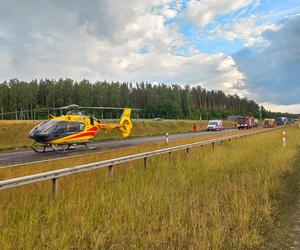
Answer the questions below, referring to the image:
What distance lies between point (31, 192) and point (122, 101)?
364 feet

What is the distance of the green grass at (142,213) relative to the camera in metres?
4.65

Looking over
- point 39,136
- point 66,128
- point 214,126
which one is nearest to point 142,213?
point 39,136

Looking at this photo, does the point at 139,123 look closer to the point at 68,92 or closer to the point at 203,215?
the point at 203,215

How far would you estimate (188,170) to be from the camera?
1055 centimetres

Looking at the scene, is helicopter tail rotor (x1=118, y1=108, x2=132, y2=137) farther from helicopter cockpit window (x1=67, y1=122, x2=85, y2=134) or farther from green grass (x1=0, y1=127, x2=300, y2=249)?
green grass (x1=0, y1=127, x2=300, y2=249)

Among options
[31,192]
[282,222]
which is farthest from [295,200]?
[31,192]

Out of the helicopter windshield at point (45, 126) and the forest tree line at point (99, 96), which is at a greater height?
the forest tree line at point (99, 96)

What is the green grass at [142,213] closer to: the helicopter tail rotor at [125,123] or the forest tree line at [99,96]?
the helicopter tail rotor at [125,123]

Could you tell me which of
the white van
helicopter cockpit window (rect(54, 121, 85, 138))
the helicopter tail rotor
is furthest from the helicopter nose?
the white van

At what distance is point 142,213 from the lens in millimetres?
5840

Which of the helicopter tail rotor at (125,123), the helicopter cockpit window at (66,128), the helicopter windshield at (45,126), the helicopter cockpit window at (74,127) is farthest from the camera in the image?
the helicopter tail rotor at (125,123)

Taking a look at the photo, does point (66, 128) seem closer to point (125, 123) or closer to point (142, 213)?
point (125, 123)

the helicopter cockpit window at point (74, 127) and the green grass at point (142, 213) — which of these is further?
the helicopter cockpit window at point (74, 127)

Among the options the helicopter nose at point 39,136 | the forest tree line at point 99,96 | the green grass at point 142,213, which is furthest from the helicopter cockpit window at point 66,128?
the forest tree line at point 99,96
